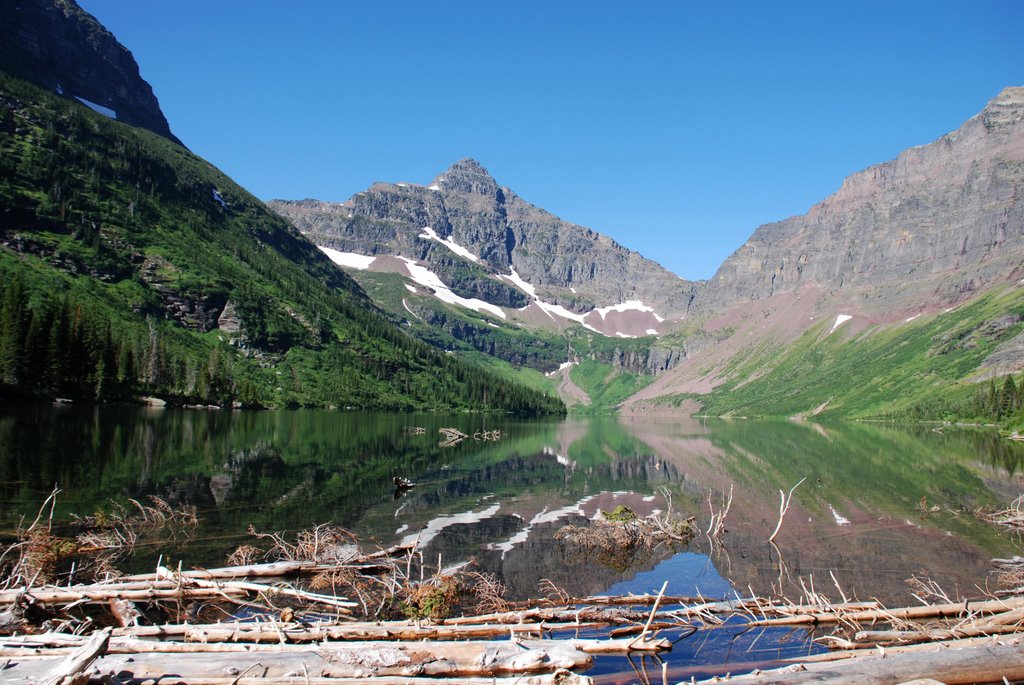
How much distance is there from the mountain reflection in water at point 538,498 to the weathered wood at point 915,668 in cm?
1152

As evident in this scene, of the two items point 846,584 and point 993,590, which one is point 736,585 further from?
point 993,590

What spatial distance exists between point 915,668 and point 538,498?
130 feet

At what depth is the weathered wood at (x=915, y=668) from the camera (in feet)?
35.9

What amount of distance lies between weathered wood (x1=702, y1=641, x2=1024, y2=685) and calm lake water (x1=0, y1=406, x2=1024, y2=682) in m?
4.04

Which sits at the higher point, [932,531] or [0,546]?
[0,546]

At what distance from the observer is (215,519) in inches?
1293

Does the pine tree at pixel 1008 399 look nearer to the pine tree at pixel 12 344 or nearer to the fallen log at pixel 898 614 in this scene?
the fallen log at pixel 898 614

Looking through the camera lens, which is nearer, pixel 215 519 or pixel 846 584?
pixel 846 584

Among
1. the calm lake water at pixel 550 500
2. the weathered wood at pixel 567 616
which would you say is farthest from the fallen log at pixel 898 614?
the weathered wood at pixel 567 616

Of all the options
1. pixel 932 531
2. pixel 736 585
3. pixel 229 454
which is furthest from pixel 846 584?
pixel 229 454

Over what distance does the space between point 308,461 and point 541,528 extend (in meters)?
32.2

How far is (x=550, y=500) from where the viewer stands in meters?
50.0

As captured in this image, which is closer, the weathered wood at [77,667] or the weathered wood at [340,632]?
the weathered wood at [77,667]

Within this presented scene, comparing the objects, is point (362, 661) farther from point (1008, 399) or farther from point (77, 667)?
point (1008, 399)
